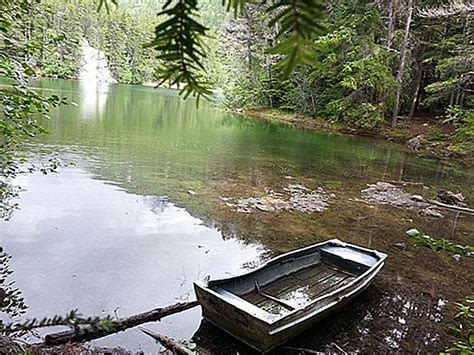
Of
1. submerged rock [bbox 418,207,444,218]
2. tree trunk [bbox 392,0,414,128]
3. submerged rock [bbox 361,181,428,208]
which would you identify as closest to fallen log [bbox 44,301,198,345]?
submerged rock [bbox 361,181,428,208]

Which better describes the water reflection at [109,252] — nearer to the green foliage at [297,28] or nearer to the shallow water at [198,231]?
the shallow water at [198,231]

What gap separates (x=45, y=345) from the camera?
4.24 metres

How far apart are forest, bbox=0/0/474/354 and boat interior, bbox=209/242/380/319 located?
17 centimetres

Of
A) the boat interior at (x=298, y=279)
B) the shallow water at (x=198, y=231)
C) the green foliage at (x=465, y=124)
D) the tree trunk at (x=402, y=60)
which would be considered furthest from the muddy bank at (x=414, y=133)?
the boat interior at (x=298, y=279)

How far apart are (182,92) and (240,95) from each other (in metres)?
36.4

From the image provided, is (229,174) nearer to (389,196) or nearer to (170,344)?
(389,196)

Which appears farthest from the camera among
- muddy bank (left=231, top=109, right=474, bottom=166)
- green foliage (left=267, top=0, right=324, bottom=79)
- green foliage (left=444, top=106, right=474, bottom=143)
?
muddy bank (left=231, top=109, right=474, bottom=166)

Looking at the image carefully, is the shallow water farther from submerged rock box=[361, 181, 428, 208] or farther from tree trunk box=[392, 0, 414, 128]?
tree trunk box=[392, 0, 414, 128]

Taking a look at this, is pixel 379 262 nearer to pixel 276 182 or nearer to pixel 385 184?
pixel 276 182

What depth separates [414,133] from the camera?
2411 centimetres

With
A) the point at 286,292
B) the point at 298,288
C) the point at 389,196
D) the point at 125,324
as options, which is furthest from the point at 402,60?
the point at 125,324

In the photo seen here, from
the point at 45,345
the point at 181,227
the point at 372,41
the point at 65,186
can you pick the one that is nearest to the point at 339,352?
the point at 45,345

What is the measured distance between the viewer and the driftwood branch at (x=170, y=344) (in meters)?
4.72

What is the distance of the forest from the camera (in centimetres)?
81
